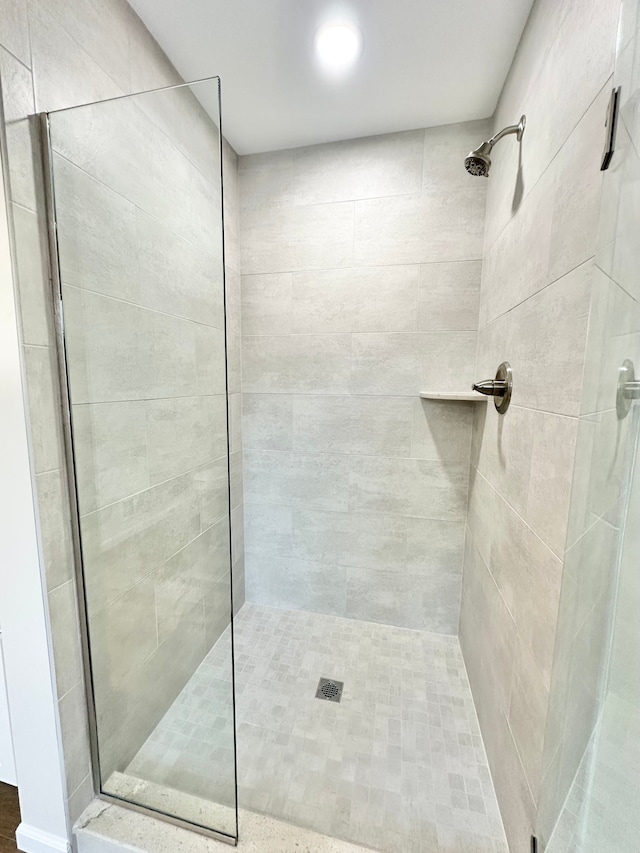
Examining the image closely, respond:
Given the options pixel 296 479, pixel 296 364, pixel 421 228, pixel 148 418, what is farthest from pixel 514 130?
pixel 296 479

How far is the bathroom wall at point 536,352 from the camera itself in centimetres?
71

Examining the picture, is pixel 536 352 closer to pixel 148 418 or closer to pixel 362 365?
pixel 362 365

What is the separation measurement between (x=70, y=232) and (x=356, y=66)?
116 centimetres

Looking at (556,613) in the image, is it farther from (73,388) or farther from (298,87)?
(298,87)

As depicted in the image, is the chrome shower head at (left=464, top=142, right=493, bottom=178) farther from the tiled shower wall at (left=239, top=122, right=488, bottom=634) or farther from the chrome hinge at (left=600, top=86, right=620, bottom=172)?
the chrome hinge at (left=600, top=86, right=620, bottom=172)

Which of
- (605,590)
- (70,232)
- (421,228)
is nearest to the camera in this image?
(605,590)

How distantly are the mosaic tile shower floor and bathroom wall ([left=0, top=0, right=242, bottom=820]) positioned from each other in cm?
30

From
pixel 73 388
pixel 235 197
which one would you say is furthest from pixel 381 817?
pixel 235 197

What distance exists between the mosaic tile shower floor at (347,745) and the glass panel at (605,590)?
39 cm

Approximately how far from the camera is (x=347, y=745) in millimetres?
1209

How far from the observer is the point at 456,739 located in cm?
124

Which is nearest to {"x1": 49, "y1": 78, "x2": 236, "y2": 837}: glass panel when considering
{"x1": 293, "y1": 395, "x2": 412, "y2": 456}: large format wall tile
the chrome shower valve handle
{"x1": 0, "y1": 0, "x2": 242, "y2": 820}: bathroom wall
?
{"x1": 0, "y1": 0, "x2": 242, "y2": 820}: bathroom wall

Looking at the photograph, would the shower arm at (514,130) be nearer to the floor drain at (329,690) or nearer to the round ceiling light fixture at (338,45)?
the round ceiling light fixture at (338,45)

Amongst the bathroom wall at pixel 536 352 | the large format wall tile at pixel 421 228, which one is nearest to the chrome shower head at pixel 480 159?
the bathroom wall at pixel 536 352
